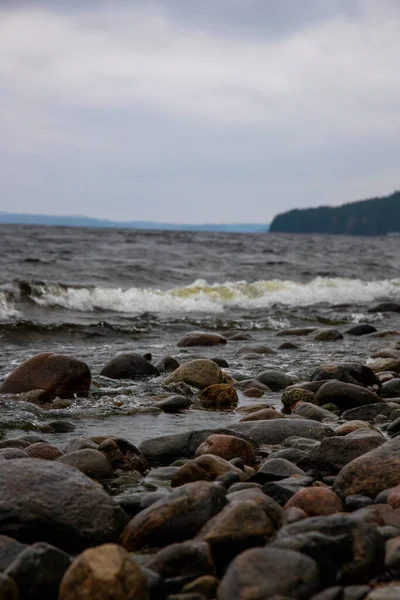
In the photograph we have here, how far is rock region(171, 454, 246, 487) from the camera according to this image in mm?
4020

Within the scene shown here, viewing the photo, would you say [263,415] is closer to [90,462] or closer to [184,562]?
[90,462]

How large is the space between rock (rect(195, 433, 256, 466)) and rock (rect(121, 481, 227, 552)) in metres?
1.26

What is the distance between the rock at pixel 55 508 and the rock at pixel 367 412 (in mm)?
2986

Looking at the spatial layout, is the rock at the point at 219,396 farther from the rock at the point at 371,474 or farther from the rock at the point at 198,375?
the rock at the point at 371,474

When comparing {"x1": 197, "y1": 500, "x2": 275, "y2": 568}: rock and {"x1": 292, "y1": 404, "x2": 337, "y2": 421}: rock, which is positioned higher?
{"x1": 197, "y1": 500, "x2": 275, "y2": 568}: rock

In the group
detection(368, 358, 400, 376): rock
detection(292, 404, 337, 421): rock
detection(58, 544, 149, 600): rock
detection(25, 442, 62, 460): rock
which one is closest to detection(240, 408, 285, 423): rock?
detection(292, 404, 337, 421): rock

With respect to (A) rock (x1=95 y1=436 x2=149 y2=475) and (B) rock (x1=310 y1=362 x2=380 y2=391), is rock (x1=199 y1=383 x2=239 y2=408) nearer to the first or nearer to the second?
(B) rock (x1=310 y1=362 x2=380 y2=391)

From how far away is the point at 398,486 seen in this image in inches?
134

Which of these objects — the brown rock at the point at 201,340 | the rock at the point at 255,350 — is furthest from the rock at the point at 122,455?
the brown rock at the point at 201,340

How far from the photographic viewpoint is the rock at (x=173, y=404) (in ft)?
21.1

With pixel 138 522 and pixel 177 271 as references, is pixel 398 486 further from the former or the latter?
pixel 177 271

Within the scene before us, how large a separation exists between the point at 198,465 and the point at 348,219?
17253cm

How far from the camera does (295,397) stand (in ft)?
21.3

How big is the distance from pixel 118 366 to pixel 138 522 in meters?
4.71
